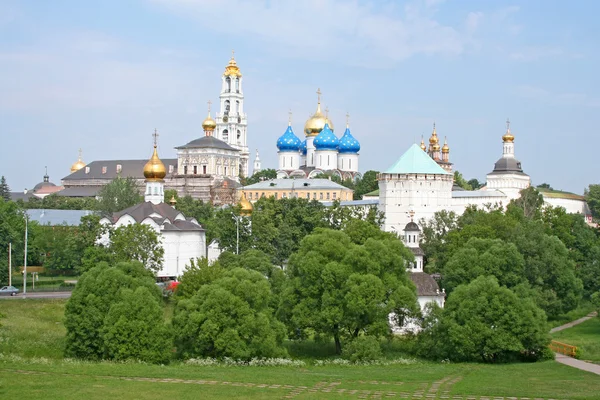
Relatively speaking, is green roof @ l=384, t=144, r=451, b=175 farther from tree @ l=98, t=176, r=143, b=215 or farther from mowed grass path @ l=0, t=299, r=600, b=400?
mowed grass path @ l=0, t=299, r=600, b=400

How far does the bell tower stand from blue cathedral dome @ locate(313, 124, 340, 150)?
1525 centimetres

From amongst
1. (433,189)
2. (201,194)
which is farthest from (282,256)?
(201,194)

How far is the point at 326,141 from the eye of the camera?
11581 centimetres

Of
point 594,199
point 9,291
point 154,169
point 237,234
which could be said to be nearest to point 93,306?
point 9,291

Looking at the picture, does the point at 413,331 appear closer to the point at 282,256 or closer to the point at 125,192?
the point at 282,256

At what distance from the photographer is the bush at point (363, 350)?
35625 mm

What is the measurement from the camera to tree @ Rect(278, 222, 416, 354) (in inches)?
1457

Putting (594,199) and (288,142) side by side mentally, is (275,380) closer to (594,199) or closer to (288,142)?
(594,199)

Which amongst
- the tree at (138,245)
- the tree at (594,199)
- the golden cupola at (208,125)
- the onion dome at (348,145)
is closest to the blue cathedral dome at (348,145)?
the onion dome at (348,145)

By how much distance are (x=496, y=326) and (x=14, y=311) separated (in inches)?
768

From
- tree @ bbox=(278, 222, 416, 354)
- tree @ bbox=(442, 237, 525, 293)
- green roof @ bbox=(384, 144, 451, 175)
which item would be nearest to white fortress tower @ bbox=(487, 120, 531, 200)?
green roof @ bbox=(384, 144, 451, 175)

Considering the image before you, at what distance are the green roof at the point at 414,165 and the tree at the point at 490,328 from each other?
93.7 feet

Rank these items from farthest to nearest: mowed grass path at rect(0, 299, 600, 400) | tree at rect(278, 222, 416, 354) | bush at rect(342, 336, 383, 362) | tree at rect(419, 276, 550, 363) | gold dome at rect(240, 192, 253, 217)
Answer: gold dome at rect(240, 192, 253, 217) → tree at rect(278, 222, 416, 354) → tree at rect(419, 276, 550, 363) → bush at rect(342, 336, 383, 362) → mowed grass path at rect(0, 299, 600, 400)

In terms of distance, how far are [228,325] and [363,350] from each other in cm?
469
